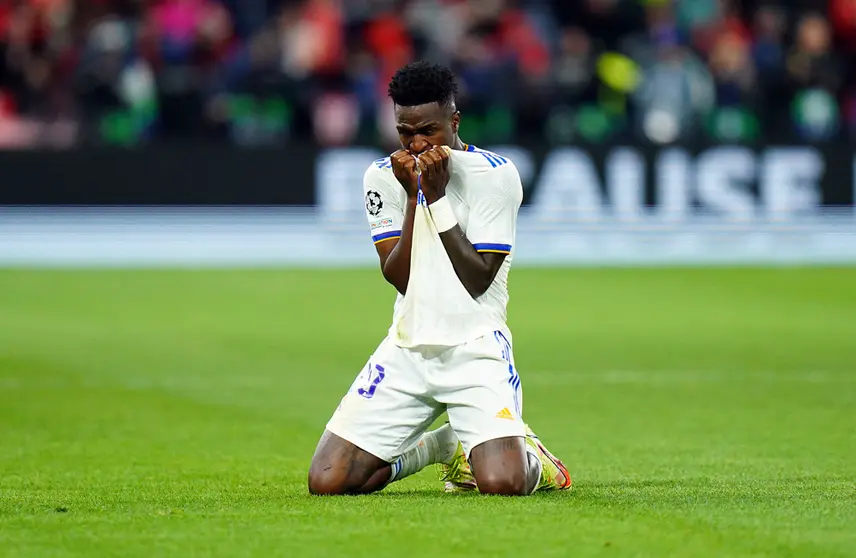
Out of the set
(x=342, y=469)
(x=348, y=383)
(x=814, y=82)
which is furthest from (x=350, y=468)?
(x=814, y=82)

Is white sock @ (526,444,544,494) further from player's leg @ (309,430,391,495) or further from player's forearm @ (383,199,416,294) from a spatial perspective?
player's forearm @ (383,199,416,294)

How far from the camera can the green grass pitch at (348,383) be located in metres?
5.34

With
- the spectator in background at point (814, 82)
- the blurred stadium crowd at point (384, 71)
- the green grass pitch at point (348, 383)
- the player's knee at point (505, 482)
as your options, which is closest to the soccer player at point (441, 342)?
the player's knee at point (505, 482)

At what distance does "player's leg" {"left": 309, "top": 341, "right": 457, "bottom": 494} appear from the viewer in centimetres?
637

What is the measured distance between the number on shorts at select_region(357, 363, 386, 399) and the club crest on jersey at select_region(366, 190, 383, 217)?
0.67m

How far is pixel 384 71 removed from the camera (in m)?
20.1

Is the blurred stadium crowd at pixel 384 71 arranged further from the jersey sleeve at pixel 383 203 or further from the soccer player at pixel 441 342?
the soccer player at pixel 441 342

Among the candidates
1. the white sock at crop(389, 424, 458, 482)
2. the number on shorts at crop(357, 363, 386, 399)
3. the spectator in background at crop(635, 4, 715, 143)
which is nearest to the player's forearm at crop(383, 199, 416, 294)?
the number on shorts at crop(357, 363, 386, 399)

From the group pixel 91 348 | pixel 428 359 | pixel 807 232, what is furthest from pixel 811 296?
pixel 428 359

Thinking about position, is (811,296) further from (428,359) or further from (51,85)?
(428,359)

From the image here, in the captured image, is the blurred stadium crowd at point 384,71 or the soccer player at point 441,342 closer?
the soccer player at point 441,342

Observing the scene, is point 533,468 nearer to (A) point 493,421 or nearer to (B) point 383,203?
(A) point 493,421

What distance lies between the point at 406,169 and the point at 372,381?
950 millimetres

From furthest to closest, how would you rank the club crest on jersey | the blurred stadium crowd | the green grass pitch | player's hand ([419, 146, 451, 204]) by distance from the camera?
the blurred stadium crowd < the club crest on jersey < player's hand ([419, 146, 451, 204]) < the green grass pitch
